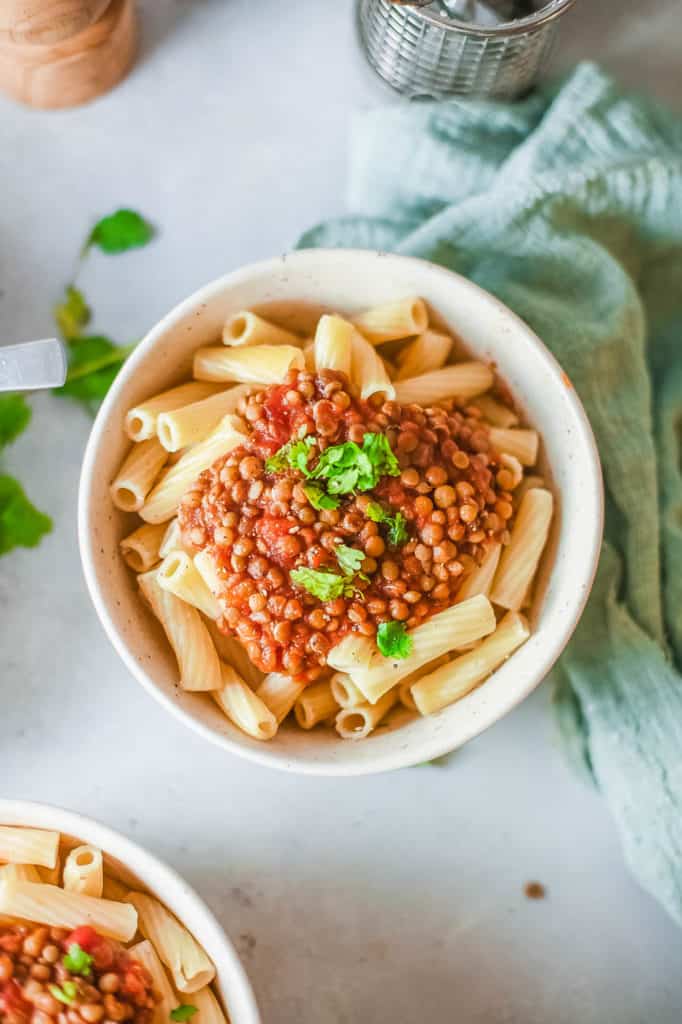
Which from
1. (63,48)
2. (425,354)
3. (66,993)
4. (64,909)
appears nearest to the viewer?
(66,993)

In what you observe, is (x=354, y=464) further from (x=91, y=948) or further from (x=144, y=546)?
(x=91, y=948)

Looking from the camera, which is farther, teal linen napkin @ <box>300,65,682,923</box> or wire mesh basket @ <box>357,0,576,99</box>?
teal linen napkin @ <box>300,65,682,923</box>

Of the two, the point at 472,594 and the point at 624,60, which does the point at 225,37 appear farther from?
the point at 472,594

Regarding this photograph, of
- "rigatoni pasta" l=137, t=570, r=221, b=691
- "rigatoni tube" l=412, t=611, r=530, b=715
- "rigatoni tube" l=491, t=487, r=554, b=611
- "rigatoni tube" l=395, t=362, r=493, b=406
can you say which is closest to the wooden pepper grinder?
"rigatoni tube" l=395, t=362, r=493, b=406

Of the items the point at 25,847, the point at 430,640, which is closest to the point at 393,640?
the point at 430,640

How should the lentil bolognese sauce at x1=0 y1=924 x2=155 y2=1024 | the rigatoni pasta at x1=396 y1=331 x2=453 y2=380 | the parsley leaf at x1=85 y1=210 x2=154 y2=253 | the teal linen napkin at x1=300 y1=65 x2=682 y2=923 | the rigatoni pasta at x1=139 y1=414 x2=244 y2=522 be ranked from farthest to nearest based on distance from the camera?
the parsley leaf at x1=85 y1=210 x2=154 y2=253 → the teal linen napkin at x1=300 y1=65 x2=682 y2=923 → the rigatoni pasta at x1=396 y1=331 x2=453 y2=380 → the rigatoni pasta at x1=139 y1=414 x2=244 y2=522 → the lentil bolognese sauce at x1=0 y1=924 x2=155 y2=1024

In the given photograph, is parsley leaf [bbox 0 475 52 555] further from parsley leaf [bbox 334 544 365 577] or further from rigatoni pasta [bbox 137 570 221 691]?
parsley leaf [bbox 334 544 365 577]

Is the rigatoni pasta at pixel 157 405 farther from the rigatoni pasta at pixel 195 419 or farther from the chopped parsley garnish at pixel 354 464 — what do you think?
the chopped parsley garnish at pixel 354 464
